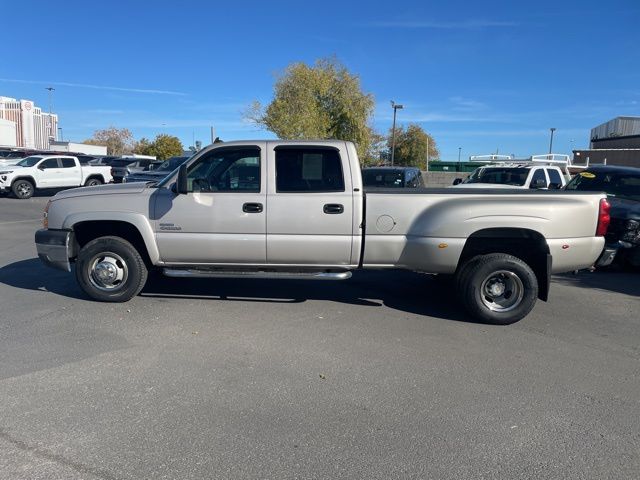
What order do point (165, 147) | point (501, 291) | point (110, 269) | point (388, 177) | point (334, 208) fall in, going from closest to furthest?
point (334, 208) → point (501, 291) → point (110, 269) → point (388, 177) → point (165, 147)

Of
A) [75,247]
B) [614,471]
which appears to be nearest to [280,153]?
[75,247]

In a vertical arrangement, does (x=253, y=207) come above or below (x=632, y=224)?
above

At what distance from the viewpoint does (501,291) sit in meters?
5.73

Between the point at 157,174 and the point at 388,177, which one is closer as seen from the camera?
the point at 388,177

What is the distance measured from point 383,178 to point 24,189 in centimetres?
1580

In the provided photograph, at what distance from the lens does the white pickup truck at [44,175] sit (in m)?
20.3

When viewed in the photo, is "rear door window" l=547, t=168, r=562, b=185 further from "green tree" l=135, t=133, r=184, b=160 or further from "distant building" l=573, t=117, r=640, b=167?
"green tree" l=135, t=133, r=184, b=160

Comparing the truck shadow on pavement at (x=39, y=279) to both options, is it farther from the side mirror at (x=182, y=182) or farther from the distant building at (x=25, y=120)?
the distant building at (x=25, y=120)

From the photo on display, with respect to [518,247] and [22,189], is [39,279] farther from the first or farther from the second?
[22,189]

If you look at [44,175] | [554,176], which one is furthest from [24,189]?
[554,176]

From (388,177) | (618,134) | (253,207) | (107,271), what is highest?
(618,134)

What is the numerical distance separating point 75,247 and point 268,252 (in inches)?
93.4

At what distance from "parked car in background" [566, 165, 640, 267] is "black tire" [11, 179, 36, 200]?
20029 mm

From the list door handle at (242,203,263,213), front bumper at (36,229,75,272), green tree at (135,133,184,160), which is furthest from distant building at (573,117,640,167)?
green tree at (135,133,184,160)
